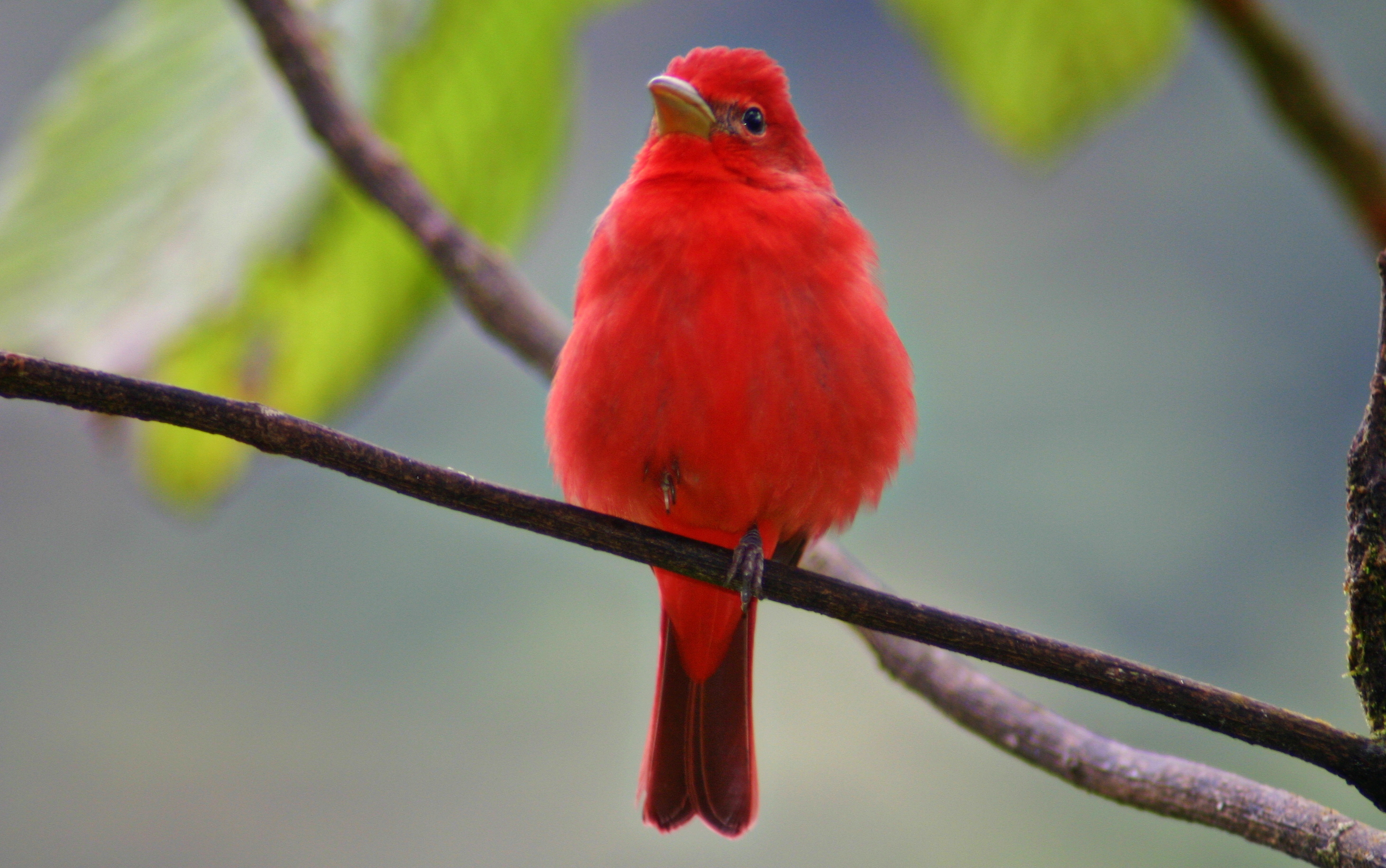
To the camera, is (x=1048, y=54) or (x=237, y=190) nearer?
(x=237, y=190)

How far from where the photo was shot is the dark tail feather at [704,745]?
2.23 meters

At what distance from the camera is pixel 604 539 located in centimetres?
124

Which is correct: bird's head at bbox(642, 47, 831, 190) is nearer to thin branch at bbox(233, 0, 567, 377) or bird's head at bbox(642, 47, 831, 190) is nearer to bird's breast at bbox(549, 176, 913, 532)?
bird's breast at bbox(549, 176, 913, 532)

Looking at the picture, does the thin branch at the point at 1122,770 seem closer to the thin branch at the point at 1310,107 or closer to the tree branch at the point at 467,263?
the tree branch at the point at 467,263

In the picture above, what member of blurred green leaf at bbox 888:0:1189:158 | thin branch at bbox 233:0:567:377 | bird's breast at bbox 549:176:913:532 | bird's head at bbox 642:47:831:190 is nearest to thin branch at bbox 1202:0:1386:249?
blurred green leaf at bbox 888:0:1189:158

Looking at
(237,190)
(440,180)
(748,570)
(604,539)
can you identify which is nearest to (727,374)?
(748,570)

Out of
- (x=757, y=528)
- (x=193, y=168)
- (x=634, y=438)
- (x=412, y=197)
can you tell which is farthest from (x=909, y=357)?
(x=193, y=168)

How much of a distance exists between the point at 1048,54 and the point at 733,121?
2.29 ft

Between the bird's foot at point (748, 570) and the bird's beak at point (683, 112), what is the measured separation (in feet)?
2.72

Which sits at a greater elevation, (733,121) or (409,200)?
(733,121)

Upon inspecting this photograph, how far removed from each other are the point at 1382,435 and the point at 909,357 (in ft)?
3.30

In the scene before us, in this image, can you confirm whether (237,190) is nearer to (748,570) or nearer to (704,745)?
(748,570)

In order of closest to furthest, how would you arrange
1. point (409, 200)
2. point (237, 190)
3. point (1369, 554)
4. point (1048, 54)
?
point (1369, 554) < point (237, 190) < point (1048, 54) < point (409, 200)

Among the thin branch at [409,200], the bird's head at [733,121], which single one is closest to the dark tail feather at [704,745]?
the thin branch at [409,200]
